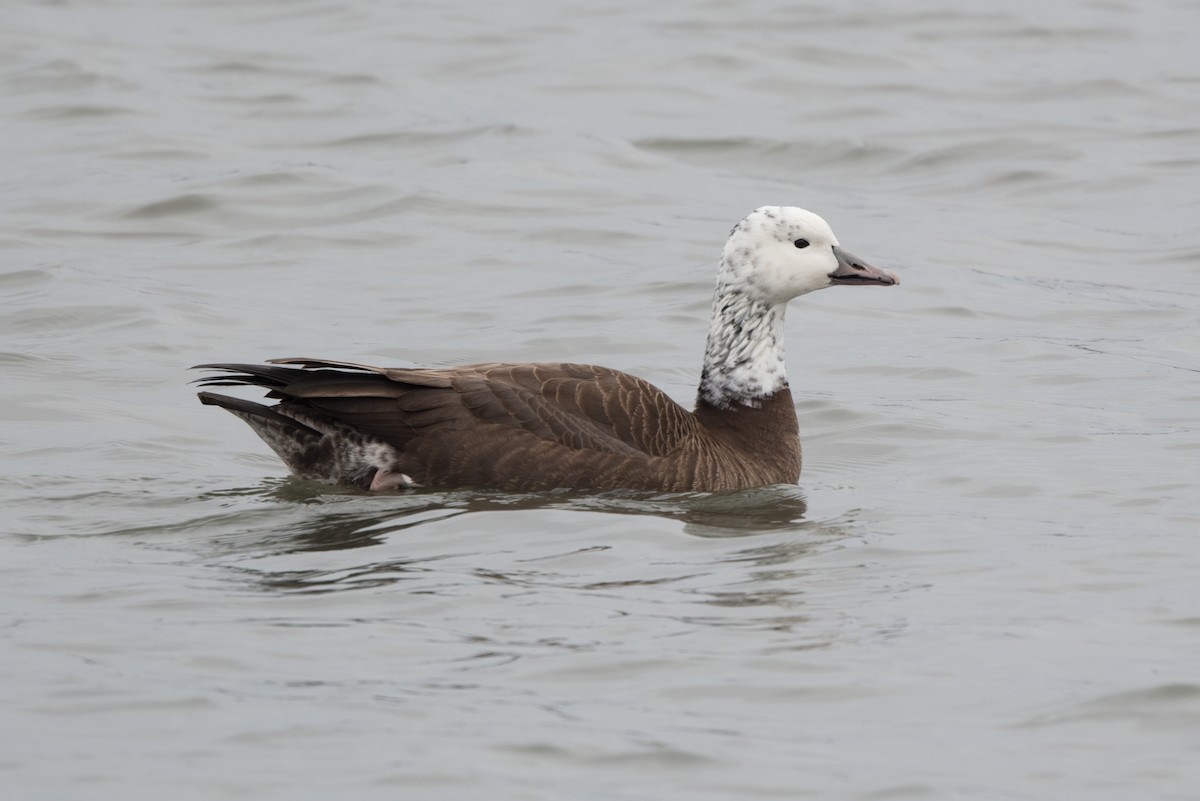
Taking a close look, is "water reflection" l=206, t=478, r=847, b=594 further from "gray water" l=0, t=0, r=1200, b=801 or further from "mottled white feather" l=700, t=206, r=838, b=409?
"mottled white feather" l=700, t=206, r=838, b=409

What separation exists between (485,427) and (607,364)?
3.56 meters

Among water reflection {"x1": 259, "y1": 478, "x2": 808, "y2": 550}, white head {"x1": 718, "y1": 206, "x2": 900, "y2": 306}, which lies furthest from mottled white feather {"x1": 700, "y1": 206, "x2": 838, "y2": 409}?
water reflection {"x1": 259, "y1": 478, "x2": 808, "y2": 550}

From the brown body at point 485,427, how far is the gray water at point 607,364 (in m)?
0.18

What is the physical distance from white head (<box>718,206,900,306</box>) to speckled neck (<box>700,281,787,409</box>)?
0.28ft

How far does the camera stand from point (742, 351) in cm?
1052

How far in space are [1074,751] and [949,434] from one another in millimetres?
5121

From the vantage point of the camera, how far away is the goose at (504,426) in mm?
9680

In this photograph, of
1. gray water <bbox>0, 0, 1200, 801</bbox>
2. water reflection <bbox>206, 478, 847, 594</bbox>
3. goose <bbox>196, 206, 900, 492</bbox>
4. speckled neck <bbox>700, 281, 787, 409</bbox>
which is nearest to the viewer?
gray water <bbox>0, 0, 1200, 801</bbox>

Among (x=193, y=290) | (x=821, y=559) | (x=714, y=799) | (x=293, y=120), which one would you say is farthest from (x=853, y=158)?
(x=714, y=799)

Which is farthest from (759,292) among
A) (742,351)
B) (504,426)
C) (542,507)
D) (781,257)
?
(542,507)

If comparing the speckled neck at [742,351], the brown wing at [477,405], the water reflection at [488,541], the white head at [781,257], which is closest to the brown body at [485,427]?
the brown wing at [477,405]

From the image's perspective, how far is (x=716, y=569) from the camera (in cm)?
864

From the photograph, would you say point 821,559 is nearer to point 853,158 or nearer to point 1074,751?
point 1074,751

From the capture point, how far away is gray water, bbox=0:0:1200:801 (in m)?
6.71
